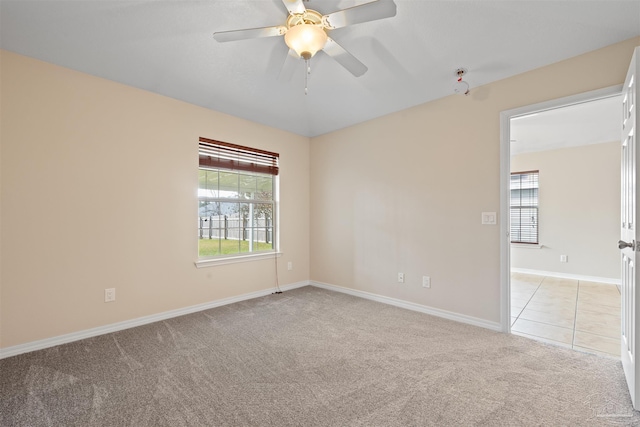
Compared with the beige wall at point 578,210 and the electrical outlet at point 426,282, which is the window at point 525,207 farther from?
the electrical outlet at point 426,282

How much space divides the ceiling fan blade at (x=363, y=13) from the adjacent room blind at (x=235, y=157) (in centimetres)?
225

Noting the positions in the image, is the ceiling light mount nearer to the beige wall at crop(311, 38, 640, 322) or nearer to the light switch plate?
the beige wall at crop(311, 38, 640, 322)

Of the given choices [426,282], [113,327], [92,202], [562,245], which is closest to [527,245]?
[562,245]

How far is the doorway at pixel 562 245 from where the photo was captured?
→ 2.72 meters

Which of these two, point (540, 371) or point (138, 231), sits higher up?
point (138, 231)

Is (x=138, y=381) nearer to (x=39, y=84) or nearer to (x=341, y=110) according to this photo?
(x=39, y=84)

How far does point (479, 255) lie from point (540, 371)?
1100mm

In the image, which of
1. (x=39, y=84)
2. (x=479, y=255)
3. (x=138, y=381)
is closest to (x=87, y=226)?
(x=39, y=84)

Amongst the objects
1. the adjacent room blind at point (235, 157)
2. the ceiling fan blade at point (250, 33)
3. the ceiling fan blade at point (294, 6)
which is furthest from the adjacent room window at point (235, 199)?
the ceiling fan blade at point (294, 6)

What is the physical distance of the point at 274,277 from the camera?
13.6 ft

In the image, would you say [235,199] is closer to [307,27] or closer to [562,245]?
[307,27]

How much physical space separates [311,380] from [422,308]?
1834 mm

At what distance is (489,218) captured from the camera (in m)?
2.82

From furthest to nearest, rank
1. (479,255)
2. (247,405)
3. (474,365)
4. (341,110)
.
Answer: (341,110), (479,255), (474,365), (247,405)
